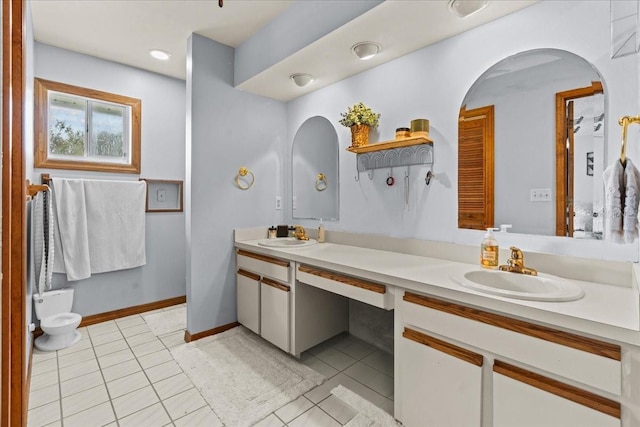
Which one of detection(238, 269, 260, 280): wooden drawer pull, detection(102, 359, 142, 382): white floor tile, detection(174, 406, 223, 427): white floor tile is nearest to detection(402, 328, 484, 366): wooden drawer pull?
detection(174, 406, 223, 427): white floor tile

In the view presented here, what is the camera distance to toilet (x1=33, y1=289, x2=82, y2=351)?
2.37 m

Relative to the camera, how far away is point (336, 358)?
223cm

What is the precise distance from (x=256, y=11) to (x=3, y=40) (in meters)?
1.85

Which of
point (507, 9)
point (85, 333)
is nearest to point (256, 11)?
point (507, 9)

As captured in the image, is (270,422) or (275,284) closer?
(270,422)

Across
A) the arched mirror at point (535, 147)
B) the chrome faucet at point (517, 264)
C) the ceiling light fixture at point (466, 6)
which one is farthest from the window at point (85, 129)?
the chrome faucet at point (517, 264)

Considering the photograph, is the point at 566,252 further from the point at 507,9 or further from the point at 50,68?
the point at 50,68

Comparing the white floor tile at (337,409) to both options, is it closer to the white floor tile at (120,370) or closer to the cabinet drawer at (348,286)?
the cabinet drawer at (348,286)

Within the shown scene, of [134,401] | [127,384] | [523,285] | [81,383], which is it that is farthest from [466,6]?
[81,383]

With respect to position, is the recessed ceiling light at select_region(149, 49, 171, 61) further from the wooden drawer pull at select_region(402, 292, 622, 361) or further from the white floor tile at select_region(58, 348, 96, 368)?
the wooden drawer pull at select_region(402, 292, 622, 361)

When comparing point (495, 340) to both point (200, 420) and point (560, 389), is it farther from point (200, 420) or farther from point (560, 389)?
point (200, 420)

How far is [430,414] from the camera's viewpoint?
4.51 ft

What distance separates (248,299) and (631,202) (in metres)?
2.39

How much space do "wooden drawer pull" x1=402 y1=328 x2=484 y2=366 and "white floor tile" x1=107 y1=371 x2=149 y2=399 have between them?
1708mm
